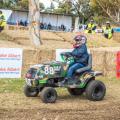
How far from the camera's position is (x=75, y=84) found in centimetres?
1233

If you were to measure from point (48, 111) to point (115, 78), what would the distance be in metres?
7.69

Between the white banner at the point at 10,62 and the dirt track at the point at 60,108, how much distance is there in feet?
10.3

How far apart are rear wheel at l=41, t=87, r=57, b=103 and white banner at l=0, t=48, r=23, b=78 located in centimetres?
449

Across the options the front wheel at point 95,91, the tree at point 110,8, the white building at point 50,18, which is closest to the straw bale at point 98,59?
the tree at point 110,8

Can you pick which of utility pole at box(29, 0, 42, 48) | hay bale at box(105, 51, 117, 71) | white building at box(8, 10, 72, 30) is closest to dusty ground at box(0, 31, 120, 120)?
hay bale at box(105, 51, 117, 71)

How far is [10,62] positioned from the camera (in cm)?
1608

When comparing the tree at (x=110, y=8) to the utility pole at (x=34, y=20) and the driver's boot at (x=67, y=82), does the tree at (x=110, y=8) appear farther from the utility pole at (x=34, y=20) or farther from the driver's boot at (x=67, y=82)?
the utility pole at (x=34, y=20)

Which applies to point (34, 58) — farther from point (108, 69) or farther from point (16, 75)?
point (108, 69)

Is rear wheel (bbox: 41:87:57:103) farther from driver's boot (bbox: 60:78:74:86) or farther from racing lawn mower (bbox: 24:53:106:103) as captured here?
driver's boot (bbox: 60:78:74:86)

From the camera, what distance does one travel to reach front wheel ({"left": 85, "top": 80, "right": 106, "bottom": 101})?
1235 centimetres

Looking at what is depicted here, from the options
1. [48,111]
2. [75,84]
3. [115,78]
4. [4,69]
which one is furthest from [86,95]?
[115,78]

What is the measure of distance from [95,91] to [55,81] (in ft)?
3.79

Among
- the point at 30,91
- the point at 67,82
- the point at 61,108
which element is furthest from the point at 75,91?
the point at 61,108

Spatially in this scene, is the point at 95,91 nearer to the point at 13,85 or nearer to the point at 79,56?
the point at 79,56
